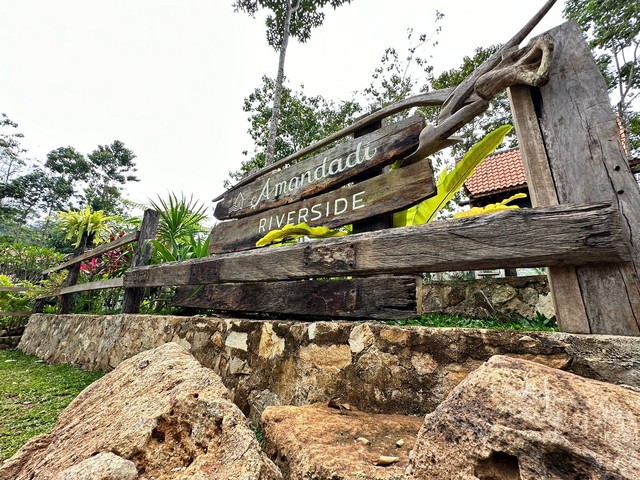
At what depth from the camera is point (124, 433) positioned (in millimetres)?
895

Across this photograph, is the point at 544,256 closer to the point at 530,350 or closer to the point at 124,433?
the point at 530,350

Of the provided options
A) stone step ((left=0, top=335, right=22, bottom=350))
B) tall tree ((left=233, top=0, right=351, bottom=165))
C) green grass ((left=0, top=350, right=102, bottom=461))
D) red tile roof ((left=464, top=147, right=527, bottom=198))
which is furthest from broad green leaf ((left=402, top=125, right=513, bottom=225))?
tall tree ((left=233, top=0, right=351, bottom=165))

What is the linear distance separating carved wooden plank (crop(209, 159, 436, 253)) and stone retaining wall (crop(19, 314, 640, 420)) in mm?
635

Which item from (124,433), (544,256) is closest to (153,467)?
(124,433)

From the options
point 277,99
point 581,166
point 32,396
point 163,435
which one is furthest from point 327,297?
point 277,99

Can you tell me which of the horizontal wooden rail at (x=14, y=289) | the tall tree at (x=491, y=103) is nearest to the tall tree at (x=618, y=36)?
the tall tree at (x=491, y=103)

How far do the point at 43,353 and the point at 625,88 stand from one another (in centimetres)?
2183

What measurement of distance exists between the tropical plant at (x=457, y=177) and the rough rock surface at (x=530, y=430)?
48.9 inches

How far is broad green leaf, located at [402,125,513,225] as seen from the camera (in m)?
1.75

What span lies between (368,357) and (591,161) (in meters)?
1.12

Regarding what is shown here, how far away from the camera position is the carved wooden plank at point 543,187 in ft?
3.39

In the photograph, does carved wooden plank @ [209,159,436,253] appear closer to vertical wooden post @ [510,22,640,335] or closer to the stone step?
vertical wooden post @ [510,22,640,335]

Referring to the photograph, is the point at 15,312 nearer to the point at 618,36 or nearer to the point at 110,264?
the point at 110,264

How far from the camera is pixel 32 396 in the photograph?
2438 millimetres
